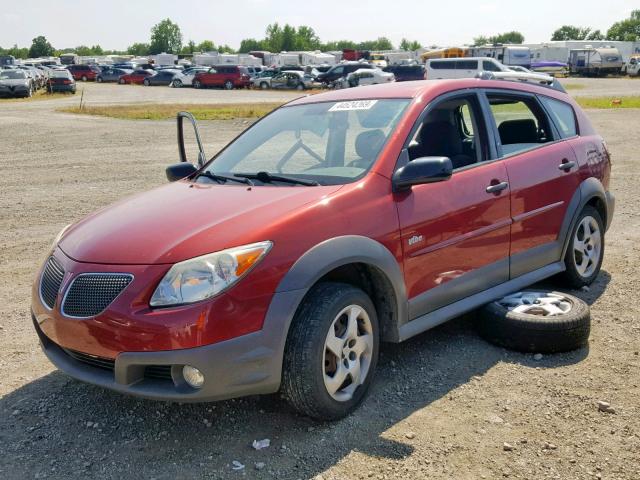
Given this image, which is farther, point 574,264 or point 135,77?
point 135,77

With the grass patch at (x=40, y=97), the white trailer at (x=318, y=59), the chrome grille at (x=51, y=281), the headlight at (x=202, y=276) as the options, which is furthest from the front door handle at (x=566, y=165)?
the white trailer at (x=318, y=59)

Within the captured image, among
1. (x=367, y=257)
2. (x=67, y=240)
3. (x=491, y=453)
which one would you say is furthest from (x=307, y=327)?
(x=67, y=240)

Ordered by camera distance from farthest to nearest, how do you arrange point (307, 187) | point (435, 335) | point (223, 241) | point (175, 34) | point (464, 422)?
point (175, 34)
point (435, 335)
point (307, 187)
point (464, 422)
point (223, 241)

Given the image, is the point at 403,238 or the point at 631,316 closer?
the point at 403,238

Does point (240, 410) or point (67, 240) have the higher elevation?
point (67, 240)

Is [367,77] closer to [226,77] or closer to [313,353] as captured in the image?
[226,77]

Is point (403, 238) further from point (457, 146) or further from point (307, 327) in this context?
point (457, 146)

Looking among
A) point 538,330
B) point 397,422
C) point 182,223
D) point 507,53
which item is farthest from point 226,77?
point 397,422

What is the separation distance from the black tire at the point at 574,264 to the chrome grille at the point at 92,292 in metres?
3.58

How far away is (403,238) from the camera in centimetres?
387

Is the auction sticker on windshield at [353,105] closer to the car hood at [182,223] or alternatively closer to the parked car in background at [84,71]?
the car hood at [182,223]

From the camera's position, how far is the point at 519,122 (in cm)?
537

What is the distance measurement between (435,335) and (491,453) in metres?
1.52

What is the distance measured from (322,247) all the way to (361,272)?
509 mm
